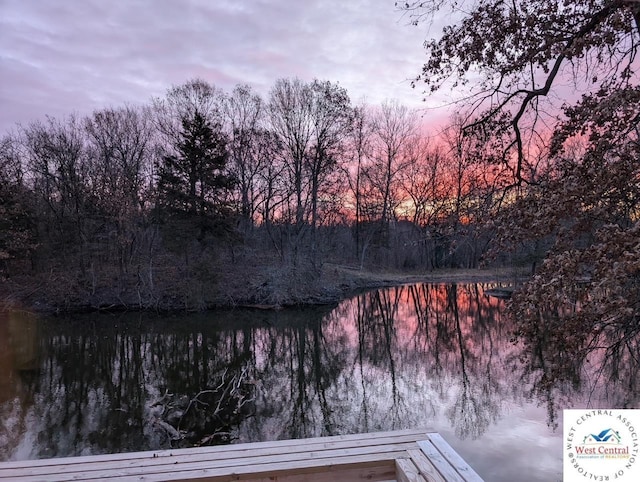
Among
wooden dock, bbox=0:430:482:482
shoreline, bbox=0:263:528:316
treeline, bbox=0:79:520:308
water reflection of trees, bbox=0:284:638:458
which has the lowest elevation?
water reflection of trees, bbox=0:284:638:458

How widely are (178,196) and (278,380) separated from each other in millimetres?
16667

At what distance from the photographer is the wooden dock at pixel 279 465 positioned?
2.44 m

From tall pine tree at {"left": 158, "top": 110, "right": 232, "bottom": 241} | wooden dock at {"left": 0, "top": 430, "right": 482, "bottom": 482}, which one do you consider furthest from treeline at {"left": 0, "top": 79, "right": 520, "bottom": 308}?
wooden dock at {"left": 0, "top": 430, "right": 482, "bottom": 482}

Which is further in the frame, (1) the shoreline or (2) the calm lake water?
(1) the shoreline

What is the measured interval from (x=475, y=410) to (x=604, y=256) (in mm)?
6707

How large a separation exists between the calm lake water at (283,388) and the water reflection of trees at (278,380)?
44 mm

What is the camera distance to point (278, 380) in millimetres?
11422

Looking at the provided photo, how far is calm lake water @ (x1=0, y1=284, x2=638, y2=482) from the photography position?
7430mm

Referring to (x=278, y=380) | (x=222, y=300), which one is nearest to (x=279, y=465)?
(x=278, y=380)

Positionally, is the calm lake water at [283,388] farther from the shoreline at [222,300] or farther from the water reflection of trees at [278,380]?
the shoreline at [222,300]

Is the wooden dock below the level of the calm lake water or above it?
above

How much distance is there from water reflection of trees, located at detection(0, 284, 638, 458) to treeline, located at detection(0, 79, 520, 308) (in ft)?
→ 20.3

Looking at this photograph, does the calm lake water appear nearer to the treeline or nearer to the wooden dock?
the wooden dock

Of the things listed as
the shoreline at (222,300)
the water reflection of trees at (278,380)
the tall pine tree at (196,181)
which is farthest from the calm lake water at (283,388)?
the tall pine tree at (196,181)
